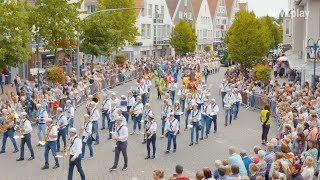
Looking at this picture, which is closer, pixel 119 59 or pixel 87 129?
pixel 87 129

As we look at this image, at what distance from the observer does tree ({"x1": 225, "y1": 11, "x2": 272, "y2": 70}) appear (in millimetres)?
40344

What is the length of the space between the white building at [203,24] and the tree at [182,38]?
15967 millimetres

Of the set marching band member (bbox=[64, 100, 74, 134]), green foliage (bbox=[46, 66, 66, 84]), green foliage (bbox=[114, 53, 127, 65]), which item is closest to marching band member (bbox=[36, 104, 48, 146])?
marching band member (bbox=[64, 100, 74, 134])

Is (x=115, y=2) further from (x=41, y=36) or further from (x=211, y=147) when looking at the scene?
(x=211, y=147)

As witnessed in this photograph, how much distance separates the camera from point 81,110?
87.1 ft

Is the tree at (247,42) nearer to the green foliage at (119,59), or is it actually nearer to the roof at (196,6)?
the green foliage at (119,59)

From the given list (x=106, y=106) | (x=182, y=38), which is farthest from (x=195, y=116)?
(x=182, y=38)

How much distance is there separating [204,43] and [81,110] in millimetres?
66447

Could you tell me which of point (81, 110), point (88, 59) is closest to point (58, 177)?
point (81, 110)

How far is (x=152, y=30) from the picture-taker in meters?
65.8

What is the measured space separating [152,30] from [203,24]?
2563cm

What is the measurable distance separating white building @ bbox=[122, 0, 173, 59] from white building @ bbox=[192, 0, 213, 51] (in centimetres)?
1361

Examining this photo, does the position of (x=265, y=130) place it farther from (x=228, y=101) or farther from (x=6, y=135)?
(x=6, y=135)

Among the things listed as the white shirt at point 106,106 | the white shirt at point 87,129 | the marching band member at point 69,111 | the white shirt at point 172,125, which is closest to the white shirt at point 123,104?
the white shirt at point 106,106
